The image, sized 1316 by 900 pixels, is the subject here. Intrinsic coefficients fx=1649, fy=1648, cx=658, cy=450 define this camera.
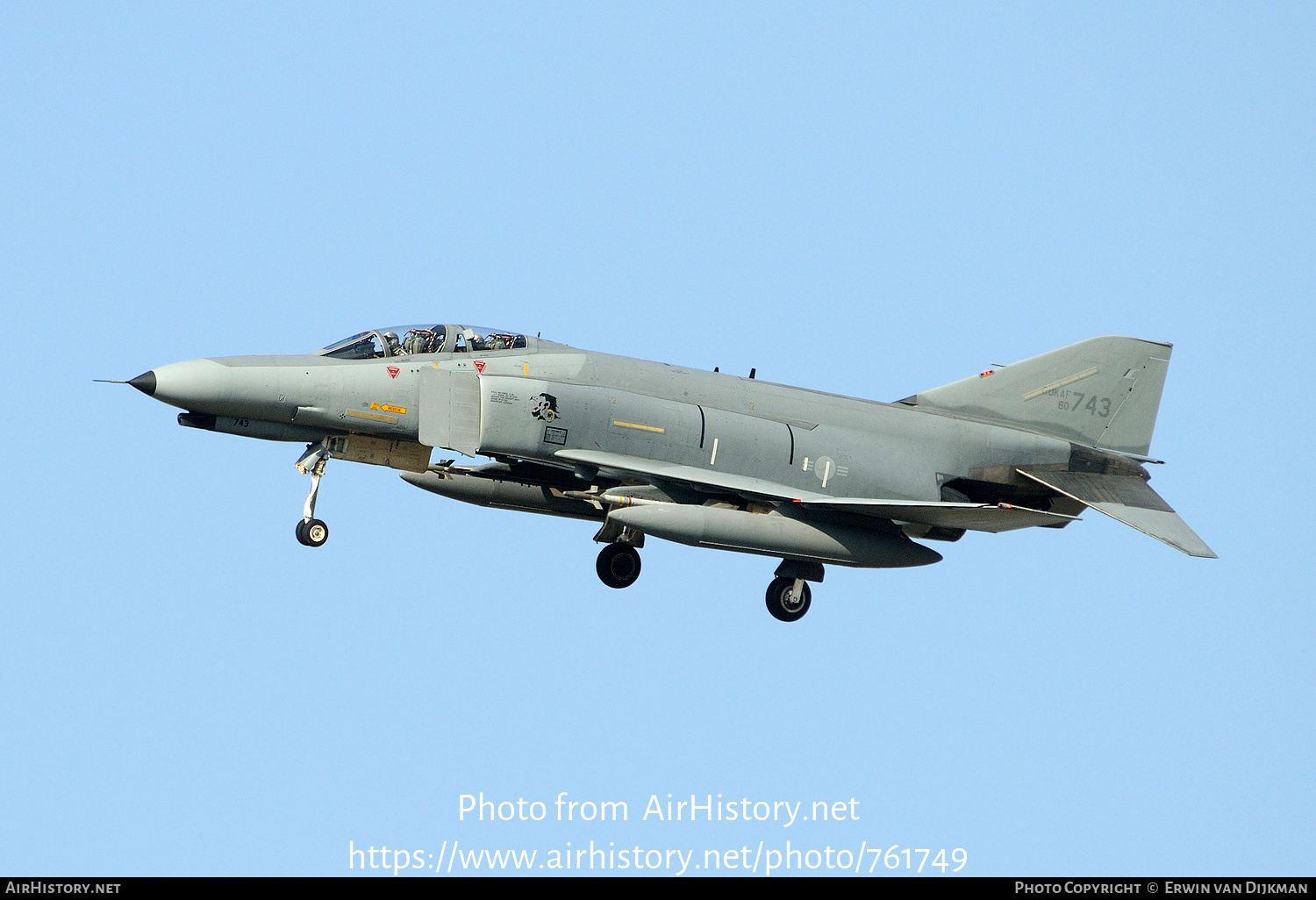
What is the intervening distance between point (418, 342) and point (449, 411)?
3.46 ft

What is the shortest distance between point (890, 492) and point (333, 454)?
22.0ft

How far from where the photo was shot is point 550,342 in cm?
1970

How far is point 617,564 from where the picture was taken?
2111 centimetres

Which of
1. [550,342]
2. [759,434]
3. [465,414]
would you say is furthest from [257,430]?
[759,434]

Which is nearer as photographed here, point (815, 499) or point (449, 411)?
point (449, 411)

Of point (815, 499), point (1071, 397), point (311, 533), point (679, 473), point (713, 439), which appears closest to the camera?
point (311, 533)

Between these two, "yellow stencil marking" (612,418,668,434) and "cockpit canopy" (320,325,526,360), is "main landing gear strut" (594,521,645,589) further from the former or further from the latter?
"cockpit canopy" (320,325,526,360)

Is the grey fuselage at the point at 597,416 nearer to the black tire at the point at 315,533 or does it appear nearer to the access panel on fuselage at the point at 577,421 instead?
the access panel on fuselage at the point at 577,421

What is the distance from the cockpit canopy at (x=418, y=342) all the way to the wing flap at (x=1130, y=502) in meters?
6.98

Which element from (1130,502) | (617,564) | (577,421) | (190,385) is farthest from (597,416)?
(1130,502)

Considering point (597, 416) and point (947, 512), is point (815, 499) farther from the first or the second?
point (597, 416)

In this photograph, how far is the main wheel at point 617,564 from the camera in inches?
831

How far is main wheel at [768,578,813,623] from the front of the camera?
20.4 meters

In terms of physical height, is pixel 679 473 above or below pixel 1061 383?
below
